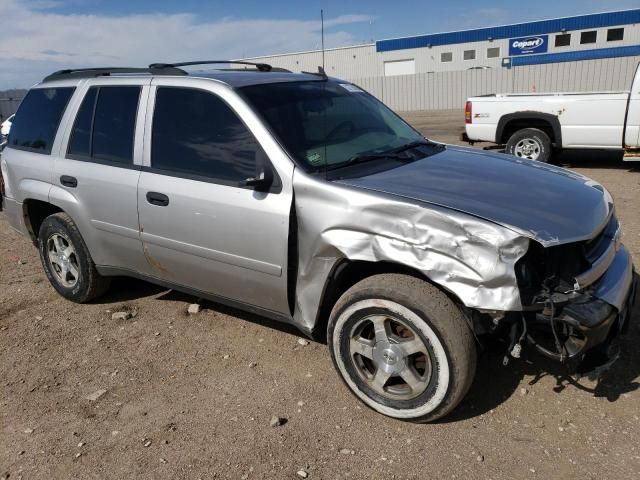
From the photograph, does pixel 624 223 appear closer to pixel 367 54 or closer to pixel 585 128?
pixel 585 128

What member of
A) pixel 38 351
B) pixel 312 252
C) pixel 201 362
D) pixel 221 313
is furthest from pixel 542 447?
pixel 38 351

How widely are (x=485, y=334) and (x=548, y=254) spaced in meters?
0.51

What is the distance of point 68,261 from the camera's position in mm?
4746

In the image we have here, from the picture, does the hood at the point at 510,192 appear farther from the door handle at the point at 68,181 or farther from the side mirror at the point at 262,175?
the door handle at the point at 68,181

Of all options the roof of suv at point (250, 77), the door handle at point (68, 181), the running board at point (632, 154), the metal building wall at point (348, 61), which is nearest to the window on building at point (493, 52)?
the metal building wall at point (348, 61)

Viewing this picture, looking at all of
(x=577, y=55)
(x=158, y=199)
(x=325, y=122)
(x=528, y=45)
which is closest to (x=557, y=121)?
(x=325, y=122)

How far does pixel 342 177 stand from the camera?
3.14 m

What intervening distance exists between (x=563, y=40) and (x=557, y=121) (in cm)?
3443

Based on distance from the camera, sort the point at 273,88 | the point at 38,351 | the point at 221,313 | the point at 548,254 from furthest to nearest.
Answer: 1. the point at 221,313
2. the point at 38,351
3. the point at 273,88
4. the point at 548,254

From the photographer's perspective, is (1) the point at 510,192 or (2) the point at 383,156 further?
(2) the point at 383,156

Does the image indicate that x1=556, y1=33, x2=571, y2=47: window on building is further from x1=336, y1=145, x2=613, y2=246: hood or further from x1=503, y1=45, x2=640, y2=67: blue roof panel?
x1=336, y1=145, x2=613, y2=246: hood

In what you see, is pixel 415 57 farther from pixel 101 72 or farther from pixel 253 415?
pixel 253 415

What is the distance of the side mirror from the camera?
10.2 feet

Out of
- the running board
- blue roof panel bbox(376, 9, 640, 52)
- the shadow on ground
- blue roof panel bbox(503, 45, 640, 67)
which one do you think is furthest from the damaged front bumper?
blue roof panel bbox(376, 9, 640, 52)
